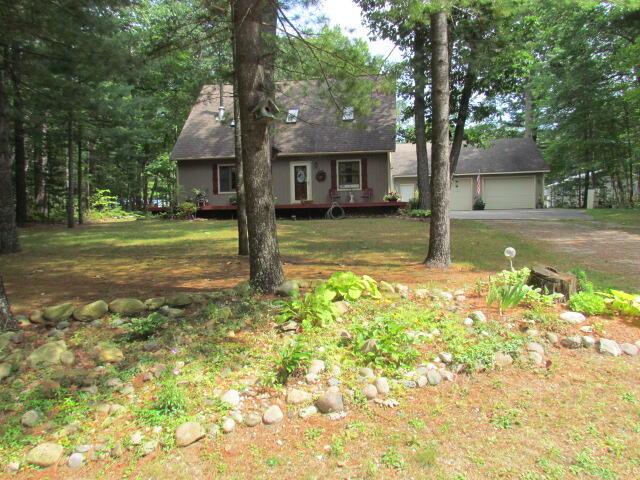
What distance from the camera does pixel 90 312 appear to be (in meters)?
4.32

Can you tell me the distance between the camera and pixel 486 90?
15.9 meters

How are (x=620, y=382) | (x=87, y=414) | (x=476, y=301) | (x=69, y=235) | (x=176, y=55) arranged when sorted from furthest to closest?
(x=69, y=235)
(x=176, y=55)
(x=476, y=301)
(x=620, y=382)
(x=87, y=414)

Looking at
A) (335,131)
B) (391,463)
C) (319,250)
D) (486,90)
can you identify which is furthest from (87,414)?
(335,131)

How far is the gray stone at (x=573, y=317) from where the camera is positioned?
Result: 3.91 metres

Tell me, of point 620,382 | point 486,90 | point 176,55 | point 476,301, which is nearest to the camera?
point 620,382

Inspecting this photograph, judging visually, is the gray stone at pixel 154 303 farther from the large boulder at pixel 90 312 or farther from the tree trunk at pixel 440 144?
the tree trunk at pixel 440 144

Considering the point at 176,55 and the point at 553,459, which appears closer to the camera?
the point at 553,459

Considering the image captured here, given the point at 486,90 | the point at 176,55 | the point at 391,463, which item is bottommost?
the point at 391,463

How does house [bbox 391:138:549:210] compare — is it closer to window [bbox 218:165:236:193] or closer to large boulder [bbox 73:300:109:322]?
window [bbox 218:165:236:193]

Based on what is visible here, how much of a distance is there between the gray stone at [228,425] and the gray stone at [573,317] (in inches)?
111

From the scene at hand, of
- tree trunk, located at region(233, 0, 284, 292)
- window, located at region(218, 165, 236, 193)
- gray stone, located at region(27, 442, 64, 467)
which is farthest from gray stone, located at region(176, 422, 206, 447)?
window, located at region(218, 165, 236, 193)

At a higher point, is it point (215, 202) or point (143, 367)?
point (215, 202)

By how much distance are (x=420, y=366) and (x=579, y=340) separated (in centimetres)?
132

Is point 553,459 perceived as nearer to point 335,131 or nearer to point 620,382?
point 620,382
